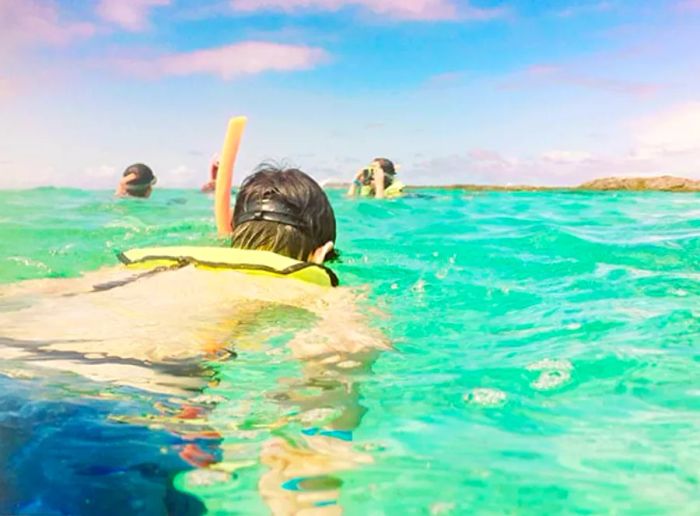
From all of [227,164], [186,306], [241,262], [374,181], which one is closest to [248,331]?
[186,306]

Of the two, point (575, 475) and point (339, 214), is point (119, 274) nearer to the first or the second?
point (575, 475)

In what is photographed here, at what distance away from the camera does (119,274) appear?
390 centimetres

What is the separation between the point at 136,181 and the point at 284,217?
1097cm

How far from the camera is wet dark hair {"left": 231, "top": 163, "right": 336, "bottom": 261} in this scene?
4.07 metres

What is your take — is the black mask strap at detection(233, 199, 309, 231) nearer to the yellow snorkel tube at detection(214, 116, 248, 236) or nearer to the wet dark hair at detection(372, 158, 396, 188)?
→ the yellow snorkel tube at detection(214, 116, 248, 236)

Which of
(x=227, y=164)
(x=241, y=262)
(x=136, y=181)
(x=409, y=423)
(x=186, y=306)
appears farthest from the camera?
(x=136, y=181)

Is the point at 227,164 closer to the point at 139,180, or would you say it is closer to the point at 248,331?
the point at 248,331

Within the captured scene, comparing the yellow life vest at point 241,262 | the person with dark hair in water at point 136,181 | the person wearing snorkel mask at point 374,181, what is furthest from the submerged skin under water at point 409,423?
the person wearing snorkel mask at point 374,181

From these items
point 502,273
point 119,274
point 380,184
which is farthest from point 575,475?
point 380,184

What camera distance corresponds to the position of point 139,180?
47.2ft

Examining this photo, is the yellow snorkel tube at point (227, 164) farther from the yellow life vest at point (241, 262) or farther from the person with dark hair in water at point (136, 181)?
the person with dark hair in water at point (136, 181)

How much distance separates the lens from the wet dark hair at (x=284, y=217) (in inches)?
160

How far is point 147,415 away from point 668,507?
5.18 ft

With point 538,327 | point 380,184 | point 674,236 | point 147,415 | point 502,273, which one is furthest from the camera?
point 380,184
